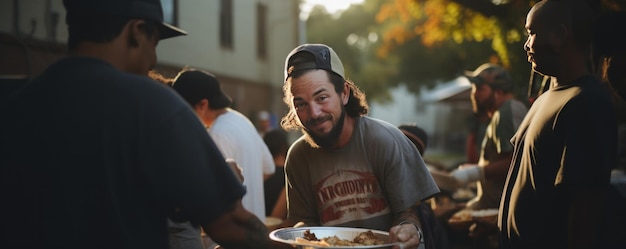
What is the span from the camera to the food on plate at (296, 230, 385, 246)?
2602 mm

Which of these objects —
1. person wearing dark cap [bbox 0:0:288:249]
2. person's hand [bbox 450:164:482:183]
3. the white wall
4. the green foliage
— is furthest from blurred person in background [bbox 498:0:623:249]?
the white wall

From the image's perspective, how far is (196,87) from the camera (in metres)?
4.95

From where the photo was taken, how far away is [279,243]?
247 centimetres

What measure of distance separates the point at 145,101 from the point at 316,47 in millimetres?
1388

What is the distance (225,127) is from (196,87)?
0.38m

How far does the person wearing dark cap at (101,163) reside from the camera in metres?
1.91

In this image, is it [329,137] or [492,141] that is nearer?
[329,137]

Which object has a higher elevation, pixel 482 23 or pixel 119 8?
pixel 119 8

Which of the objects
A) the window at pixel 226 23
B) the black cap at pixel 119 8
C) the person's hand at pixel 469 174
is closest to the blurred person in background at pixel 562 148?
the black cap at pixel 119 8

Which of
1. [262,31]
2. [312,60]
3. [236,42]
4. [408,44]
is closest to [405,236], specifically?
[312,60]

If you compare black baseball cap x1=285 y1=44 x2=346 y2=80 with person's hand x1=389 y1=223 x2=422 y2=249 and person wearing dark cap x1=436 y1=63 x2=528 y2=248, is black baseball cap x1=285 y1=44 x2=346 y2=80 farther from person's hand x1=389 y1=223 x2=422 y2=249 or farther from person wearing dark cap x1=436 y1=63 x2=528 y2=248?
person wearing dark cap x1=436 y1=63 x2=528 y2=248

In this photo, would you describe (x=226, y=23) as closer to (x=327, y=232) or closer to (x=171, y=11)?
(x=171, y=11)

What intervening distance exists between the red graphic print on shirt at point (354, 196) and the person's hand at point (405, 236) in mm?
323

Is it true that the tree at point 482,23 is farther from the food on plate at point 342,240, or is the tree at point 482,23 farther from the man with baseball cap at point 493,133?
the food on plate at point 342,240
